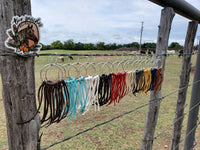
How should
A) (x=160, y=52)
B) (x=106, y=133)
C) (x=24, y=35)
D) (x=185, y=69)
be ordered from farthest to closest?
1. (x=106, y=133)
2. (x=185, y=69)
3. (x=160, y=52)
4. (x=24, y=35)

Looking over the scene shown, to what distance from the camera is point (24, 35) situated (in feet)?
1.66

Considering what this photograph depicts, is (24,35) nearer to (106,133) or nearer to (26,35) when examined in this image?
(26,35)

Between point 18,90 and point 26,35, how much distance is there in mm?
183

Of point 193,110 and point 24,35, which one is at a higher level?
point 24,35

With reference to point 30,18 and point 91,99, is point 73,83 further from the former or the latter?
point 30,18

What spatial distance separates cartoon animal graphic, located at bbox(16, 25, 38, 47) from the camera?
50 cm

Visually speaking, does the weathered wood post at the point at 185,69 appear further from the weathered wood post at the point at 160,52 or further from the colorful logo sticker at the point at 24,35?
the colorful logo sticker at the point at 24,35

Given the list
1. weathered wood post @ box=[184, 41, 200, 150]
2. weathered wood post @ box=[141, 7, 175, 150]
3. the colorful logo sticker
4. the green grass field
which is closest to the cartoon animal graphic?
the colorful logo sticker

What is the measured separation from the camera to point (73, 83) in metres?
0.71

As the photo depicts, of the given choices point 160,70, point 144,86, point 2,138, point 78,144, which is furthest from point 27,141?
point 2,138

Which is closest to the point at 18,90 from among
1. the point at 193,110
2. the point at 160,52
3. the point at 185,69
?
the point at 160,52

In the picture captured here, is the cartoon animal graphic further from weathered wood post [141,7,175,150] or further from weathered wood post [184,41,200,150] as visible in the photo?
weathered wood post [184,41,200,150]

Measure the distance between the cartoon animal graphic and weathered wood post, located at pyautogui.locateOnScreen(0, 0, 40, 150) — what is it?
4 cm

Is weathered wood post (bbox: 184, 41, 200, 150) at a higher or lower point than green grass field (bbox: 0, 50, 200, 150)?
higher
